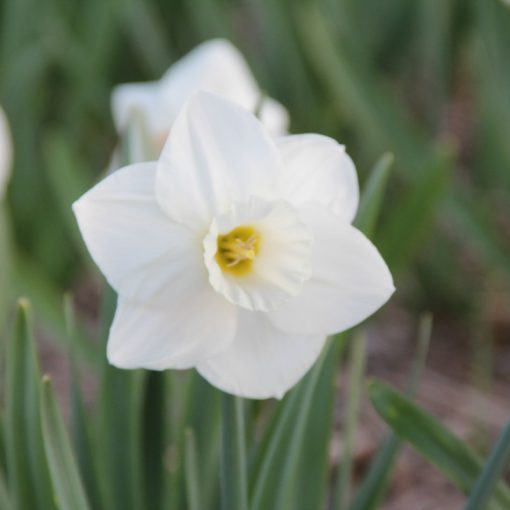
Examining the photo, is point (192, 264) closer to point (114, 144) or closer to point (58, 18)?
point (58, 18)

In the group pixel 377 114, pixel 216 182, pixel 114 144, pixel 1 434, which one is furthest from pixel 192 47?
pixel 216 182

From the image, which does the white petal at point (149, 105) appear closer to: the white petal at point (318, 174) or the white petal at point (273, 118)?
the white petal at point (273, 118)

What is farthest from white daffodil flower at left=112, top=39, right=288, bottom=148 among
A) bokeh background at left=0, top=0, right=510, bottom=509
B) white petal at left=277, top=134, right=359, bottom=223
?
white petal at left=277, top=134, right=359, bottom=223

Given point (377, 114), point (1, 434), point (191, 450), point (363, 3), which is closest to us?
point (191, 450)

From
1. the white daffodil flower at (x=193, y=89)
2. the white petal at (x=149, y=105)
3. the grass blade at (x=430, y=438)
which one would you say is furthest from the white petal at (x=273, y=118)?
the grass blade at (x=430, y=438)

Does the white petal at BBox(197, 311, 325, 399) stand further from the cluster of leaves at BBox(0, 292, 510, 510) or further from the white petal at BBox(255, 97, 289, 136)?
the white petal at BBox(255, 97, 289, 136)

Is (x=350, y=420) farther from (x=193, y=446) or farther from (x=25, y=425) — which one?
(x=25, y=425)

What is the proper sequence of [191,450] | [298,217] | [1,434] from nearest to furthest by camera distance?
[298,217]
[191,450]
[1,434]
